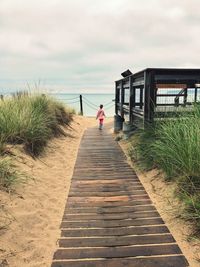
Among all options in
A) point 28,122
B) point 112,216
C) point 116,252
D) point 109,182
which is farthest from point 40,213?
point 28,122

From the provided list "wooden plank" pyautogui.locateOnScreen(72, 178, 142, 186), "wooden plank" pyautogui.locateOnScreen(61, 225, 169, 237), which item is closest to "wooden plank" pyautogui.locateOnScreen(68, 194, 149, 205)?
"wooden plank" pyautogui.locateOnScreen(72, 178, 142, 186)

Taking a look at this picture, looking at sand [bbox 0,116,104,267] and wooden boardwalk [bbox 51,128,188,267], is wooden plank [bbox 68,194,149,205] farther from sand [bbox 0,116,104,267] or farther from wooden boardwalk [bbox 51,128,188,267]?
sand [bbox 0,116,104,267]

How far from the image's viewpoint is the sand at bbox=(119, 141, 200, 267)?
406 cm

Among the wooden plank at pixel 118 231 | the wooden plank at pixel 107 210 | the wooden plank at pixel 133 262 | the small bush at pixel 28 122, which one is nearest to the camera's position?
the wooden plank at pixel 133 262

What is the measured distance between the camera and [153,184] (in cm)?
636

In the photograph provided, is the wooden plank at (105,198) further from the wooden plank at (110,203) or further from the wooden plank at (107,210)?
the wooden plank at (107,210)

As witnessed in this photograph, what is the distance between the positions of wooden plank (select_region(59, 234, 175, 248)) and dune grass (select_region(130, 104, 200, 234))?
0.49 metres

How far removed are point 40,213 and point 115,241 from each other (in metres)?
1.35

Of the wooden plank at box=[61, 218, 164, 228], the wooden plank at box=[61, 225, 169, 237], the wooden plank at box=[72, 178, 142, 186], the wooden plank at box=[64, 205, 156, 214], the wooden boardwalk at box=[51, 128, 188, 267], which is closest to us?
the wooden boardwalk at box=[51, 128, 188, 267]

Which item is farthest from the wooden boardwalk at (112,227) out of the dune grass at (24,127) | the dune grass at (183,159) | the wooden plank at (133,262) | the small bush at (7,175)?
the dune grass at (24,127)

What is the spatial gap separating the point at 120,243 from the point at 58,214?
132 centimetres

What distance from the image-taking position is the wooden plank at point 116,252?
3.97 m

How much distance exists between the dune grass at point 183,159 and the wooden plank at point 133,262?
2.16 feet

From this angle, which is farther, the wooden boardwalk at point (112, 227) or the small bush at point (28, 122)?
the small bush at point (28, 122)
